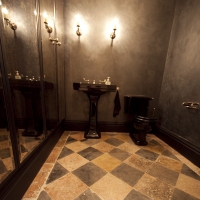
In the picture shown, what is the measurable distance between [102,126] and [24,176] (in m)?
1.60

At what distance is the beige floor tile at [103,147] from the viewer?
1695mm

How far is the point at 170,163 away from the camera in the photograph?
1.47m

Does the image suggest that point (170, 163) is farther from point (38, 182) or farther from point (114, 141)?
point (38, 182)

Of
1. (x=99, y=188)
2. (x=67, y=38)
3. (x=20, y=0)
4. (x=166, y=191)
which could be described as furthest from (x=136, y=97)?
(x=20, y=0)

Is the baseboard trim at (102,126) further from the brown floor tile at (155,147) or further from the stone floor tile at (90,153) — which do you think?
the stone floor tile at (90,153)

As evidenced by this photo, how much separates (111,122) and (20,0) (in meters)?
2.27

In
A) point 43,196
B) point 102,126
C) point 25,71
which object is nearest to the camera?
point 43,196

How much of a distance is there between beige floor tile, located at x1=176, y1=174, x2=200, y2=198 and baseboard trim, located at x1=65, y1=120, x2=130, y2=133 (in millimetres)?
1243

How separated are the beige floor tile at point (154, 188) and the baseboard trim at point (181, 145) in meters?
0.74

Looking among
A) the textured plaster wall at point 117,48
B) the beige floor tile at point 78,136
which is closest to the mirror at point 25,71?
the beige floor tile at point 78,136

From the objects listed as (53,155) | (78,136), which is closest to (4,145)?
(53,155)

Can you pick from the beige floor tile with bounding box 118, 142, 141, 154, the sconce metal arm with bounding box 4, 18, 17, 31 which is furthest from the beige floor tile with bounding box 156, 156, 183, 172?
the sconce metal arm with bounding box 4, 18, 17, 31

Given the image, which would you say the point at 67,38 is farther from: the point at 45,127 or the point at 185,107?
the point at 185,107

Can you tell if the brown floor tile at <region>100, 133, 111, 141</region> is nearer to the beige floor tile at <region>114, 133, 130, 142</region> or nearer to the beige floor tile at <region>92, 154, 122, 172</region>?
the beige floor tile at <region>114, 133, 130, 142</region>
